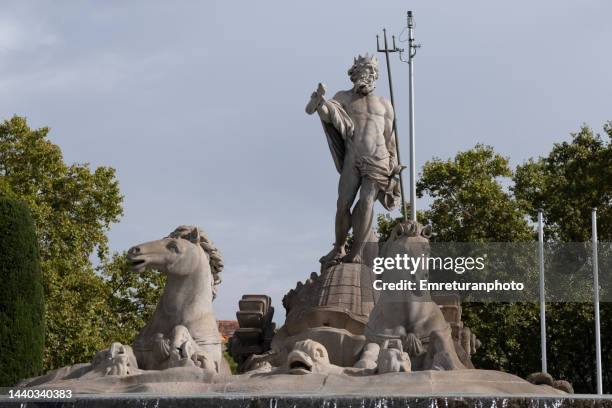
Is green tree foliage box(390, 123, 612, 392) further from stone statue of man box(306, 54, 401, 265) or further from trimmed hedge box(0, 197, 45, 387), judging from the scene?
stone statue of man box(306, 54, 401, 265)

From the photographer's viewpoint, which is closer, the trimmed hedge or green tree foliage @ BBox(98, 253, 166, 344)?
the trimmed hedge

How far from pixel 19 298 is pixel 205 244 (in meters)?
11.9

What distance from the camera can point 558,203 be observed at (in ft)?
124

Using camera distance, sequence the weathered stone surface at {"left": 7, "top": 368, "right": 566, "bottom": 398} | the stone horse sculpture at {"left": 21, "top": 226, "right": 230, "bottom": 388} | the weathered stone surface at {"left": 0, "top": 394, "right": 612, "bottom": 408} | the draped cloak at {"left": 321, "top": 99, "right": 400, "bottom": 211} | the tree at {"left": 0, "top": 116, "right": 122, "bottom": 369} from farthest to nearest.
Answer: the tree at {"left": 0, "top": 116, "right": 122, "bottom": 369} → the draped cloak at {"left": 321, "top": 99, "right": 400, "bottom": 211} → the stone horse sculpture at {"left": 21, "top": 226, "right": 230, "bottom": 388} → the weathered stone surface at {"left": 7, "top": 368, "right": 566, "bottom": 398} → the weathered stone surface at {"left": 0, "top": 394, "right": 612, "bottom": 408}

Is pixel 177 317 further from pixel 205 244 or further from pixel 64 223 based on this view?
pixel 64 223

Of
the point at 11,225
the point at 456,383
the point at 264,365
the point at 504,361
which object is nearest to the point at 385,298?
the point at 264,365

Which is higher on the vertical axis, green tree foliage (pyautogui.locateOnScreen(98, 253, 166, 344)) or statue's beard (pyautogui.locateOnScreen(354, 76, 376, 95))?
statue's beard (pyautogui.locateOnScreen(354, 76, 376, 95))

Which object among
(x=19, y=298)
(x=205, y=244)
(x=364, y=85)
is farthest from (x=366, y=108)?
(x=19, y=298)

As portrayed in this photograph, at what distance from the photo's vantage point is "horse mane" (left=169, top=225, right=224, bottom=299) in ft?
48.9

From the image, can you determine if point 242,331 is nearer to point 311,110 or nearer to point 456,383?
point 311,110

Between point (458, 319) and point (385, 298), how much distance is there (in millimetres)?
2215

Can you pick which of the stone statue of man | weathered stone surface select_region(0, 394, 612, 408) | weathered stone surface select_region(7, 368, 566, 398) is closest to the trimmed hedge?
the stone statue of man

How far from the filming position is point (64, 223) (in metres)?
35.1

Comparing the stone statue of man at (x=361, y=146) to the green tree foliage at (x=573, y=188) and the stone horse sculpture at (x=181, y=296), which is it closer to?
the stone horse sculpture at (x=181, y=296)
